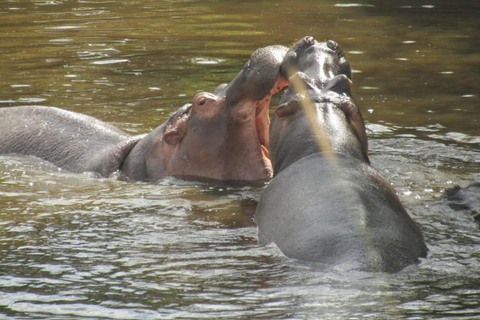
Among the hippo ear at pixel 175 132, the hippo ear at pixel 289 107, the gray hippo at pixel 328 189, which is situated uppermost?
the hippo ear at pixel 289 107

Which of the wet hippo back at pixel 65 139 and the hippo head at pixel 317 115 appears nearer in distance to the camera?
the hippo head at pixel 317 115

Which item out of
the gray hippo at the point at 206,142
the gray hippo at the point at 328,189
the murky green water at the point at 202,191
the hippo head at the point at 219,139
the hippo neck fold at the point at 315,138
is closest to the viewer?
the murky green water at the point at 202,191

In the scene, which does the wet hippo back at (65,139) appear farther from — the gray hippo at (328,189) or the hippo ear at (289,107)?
the hippo ear at (289,107)

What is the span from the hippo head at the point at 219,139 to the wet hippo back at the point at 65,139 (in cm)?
37

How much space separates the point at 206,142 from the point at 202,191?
A: 40 centimetres

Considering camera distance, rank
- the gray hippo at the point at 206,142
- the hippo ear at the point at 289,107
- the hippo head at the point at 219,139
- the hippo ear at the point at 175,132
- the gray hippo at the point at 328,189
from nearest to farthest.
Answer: the gray hippo at the point at 328,189 < the hippo ear at the point at 289,107 < the gray hippo at the point at 206,142 < the hippo head at the point at 219,139 < the hippo ear at the point at 175,132

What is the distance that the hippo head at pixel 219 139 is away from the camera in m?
6.95

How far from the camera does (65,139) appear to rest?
7.69 m

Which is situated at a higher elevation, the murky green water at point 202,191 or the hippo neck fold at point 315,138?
the hippo neck fold at point 315,138

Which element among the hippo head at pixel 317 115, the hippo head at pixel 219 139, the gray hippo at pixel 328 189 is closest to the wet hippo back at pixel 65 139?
the hippo head at pixel 219 139

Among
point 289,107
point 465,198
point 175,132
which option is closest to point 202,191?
point 175,132

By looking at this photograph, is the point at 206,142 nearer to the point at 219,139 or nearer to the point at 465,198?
the point at 219,139

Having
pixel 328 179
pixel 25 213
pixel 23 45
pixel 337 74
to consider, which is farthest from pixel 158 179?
pixel 23 45

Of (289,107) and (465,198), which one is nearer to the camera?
(289,107)
